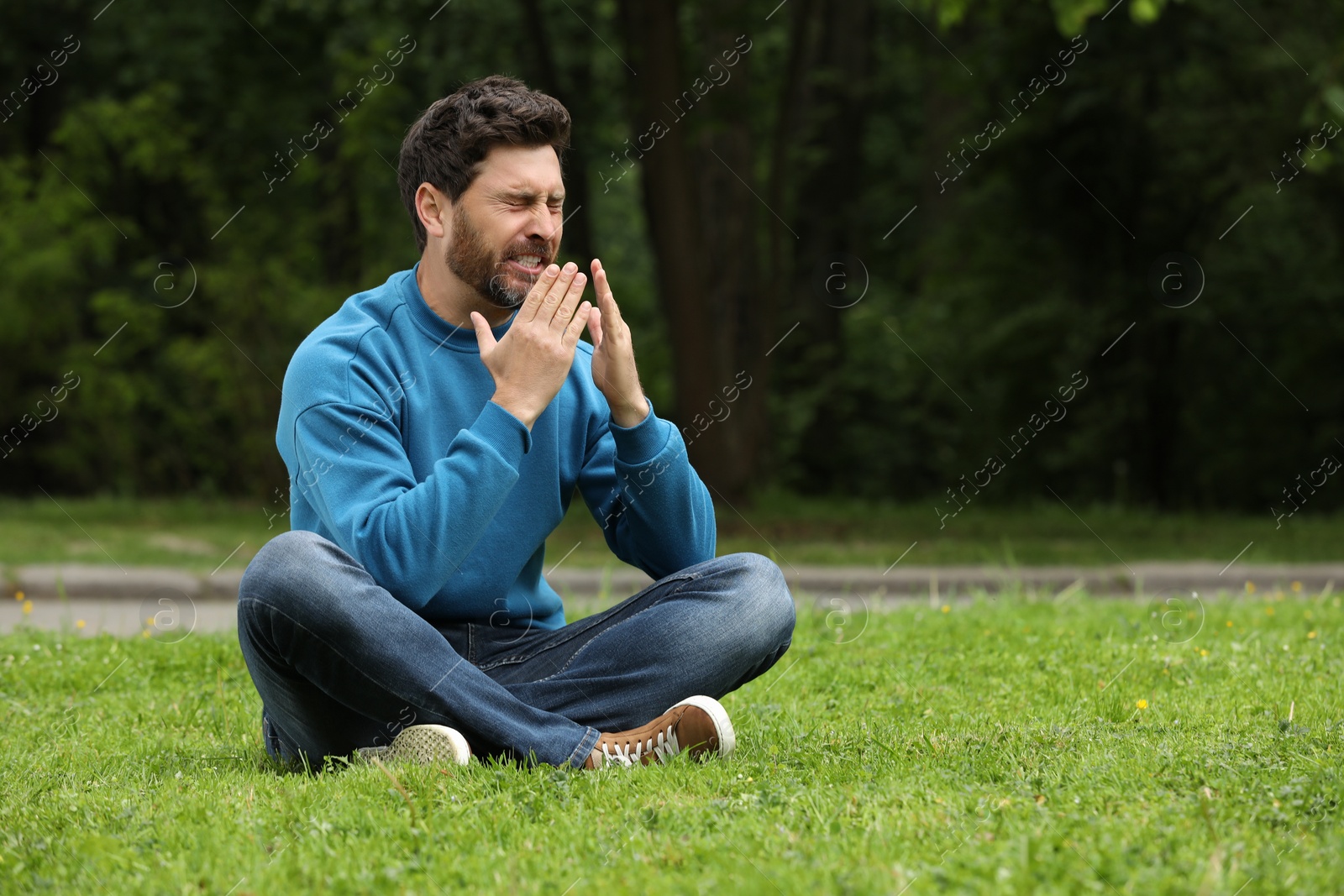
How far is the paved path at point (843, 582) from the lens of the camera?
27.4ft

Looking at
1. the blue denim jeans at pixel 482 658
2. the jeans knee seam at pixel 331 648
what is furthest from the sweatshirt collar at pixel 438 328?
the jeans knee seam at pixel 331 648

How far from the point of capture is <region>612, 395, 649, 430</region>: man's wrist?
3539mm

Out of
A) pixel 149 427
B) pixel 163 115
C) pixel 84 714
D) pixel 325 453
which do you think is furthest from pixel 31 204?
pixel 325 453

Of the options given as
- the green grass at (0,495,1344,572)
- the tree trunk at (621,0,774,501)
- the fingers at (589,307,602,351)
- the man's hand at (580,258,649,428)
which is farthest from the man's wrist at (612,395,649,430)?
the tree trunk at (621,0,774,501)

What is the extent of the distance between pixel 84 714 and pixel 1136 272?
11599 millimetres

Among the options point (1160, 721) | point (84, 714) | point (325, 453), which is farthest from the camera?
point (84, 714)

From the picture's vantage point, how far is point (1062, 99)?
1312 centimetres

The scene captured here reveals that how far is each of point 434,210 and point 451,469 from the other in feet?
2.81

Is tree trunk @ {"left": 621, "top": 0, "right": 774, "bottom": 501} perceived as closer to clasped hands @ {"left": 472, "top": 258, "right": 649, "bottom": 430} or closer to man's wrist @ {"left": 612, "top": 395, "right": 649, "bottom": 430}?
man's wrist @ {"left": 612, "top": 395, "right": 649, "bottom": 430}

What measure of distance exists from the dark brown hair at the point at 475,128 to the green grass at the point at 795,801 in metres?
1.50

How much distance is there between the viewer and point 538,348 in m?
3.30

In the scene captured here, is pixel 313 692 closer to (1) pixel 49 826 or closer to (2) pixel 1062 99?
(1) pixel 49 826

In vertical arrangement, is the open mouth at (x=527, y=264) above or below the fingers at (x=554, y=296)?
above

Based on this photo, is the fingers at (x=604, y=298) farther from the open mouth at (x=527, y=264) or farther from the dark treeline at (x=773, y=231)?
the dark treeline at (x=773, y=231)
